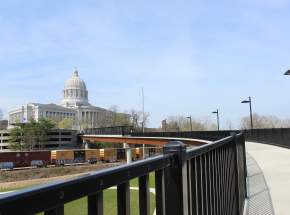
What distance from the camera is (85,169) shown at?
292 ft

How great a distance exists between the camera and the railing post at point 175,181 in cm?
338

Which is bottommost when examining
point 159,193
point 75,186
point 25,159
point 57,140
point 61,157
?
point 25,159

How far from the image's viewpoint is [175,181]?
3.45 meters

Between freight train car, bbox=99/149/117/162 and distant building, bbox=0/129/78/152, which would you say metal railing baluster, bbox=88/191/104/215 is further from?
distant building, bbox=0/129/78/152

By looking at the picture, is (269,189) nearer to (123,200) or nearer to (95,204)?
(123,200)

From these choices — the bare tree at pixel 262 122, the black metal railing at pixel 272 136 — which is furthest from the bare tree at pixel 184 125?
the black metal railing at pixel 272 136

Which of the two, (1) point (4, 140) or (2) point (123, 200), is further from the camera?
(1) point (4, 140)

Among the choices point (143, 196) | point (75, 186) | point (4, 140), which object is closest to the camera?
point (75, 186)

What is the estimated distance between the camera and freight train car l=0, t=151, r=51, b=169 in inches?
3632

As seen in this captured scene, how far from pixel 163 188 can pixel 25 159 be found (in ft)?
314

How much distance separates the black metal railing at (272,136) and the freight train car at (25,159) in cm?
5584

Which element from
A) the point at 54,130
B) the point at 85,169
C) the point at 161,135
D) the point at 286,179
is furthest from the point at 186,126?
the point at 286,179

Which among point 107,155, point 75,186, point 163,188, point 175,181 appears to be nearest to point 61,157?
point 107,155

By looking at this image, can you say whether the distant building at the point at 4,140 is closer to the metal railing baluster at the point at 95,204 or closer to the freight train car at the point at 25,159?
the freight train car at the point at 25,159
